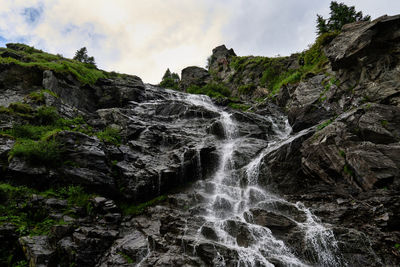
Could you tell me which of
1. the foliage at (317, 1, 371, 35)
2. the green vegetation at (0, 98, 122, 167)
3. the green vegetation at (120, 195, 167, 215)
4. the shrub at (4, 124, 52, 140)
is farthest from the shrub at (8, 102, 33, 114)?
the foliage at (317, 1, 371, 35)

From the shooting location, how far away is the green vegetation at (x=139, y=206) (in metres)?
12.9

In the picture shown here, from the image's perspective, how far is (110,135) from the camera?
59.5 ft

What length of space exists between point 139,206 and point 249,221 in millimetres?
7120

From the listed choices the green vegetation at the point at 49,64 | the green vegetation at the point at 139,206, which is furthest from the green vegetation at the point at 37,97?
the green vegetation at the point at 139,206

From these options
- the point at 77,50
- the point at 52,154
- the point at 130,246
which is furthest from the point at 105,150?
the point at 77,50

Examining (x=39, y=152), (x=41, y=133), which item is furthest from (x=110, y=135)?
(x=39, y=152)

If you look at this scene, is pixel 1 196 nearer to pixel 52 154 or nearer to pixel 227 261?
pixel 52 154

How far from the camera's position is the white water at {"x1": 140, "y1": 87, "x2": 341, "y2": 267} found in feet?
26.7

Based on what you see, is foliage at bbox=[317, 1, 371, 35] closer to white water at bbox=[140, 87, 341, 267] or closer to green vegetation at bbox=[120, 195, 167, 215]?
white water at bbox=[140, 87, 341, 267]

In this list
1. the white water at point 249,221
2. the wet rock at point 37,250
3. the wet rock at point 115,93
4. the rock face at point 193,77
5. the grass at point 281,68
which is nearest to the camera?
the wet rock at point 37,250

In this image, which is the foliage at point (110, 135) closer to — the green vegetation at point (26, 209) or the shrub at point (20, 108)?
the shrub at point (20, 108)

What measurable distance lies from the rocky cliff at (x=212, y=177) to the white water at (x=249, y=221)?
2.3 inches

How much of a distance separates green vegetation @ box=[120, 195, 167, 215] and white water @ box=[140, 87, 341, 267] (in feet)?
9.31

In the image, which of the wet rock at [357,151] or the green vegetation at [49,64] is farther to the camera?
the green vegetation at [49,64]
